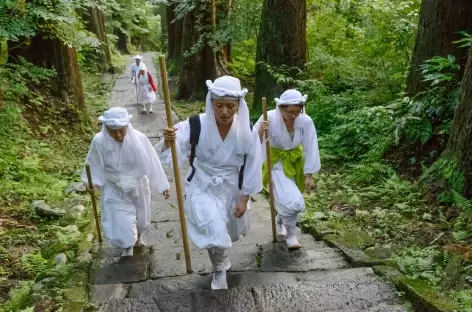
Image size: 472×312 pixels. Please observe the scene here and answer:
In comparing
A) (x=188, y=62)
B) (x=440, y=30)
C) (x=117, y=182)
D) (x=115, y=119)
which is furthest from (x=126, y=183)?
(x=188, y=62)

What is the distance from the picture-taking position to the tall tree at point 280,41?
1123cm

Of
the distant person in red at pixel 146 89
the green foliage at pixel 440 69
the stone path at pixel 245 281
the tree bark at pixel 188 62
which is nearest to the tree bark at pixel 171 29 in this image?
the tree bark at pixel 188 62

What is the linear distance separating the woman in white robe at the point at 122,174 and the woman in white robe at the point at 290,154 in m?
1.30

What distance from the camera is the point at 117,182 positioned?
18.6 ft

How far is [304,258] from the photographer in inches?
211

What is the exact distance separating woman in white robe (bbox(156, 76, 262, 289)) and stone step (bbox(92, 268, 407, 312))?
354mm

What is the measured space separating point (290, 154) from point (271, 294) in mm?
1983

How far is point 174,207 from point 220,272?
134 inches

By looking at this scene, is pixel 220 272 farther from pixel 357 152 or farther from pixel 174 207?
pixel 357 152

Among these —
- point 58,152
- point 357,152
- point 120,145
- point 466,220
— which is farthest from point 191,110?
point 466,220

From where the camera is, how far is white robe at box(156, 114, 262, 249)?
469 cm

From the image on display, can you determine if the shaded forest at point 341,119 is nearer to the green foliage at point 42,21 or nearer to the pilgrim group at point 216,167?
the green foliage at point 42,21

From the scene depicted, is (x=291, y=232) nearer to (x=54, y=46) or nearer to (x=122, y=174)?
(x=122, y=174)

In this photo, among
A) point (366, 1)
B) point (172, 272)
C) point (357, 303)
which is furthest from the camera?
point (366, 1)
